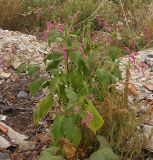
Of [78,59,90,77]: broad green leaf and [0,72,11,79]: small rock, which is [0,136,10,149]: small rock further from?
[0,72,11,79]: small rock

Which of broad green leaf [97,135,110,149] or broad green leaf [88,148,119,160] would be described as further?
broad green leaf [97,135,110,149]

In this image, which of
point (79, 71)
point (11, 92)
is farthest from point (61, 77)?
point (11, 92)

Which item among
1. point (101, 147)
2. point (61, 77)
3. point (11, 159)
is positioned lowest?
point (11, 159)

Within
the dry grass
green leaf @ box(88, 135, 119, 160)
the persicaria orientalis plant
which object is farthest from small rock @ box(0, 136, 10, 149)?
the dry grass

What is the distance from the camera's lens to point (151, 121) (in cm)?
363

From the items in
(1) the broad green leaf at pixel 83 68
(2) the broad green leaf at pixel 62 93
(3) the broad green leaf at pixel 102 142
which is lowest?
(3) the broad green leaf at pixel 102 142

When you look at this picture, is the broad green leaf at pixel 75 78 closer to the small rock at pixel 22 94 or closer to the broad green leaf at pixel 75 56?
the broad green leaf at pixel 75 56

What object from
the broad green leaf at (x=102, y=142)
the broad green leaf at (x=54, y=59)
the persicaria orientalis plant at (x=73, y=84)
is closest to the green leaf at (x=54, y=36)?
the persicaria orientalis plant at (x=73, y=84)

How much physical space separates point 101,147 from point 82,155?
195mm

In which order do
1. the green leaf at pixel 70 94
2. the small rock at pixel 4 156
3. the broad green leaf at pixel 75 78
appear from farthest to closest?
the small rock at pixel 4 156
the broad green leaf at pixel 75 78
the green leaf at pixel 70 94

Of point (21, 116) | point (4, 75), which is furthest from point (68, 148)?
point (4, 75)

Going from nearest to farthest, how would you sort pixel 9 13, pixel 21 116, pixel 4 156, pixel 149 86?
pixel 4 156 → pixel 21 116 → pixel 149 86 → pixel 9 13

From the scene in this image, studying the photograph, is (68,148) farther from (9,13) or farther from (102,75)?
(9,13)

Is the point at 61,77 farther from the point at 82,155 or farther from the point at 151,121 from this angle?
the point at 151,121
